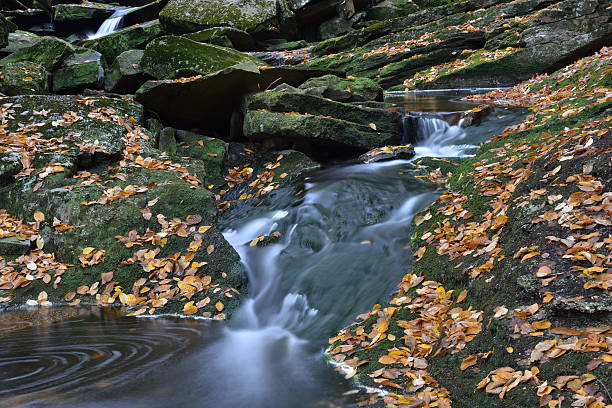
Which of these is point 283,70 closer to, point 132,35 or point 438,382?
point 438,382

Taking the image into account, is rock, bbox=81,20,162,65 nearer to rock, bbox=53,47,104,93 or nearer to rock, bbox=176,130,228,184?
rock, bbox=53,47,104,93

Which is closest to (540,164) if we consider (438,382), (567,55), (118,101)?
(438,382)

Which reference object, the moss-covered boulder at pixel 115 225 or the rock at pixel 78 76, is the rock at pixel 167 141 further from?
the rock at pixel 78 76

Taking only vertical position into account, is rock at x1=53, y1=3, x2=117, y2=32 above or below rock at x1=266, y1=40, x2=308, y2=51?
above

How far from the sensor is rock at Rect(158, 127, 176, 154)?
324 inches

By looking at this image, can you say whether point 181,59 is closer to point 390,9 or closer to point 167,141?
point 167,141

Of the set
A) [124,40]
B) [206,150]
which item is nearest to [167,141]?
[206,150]

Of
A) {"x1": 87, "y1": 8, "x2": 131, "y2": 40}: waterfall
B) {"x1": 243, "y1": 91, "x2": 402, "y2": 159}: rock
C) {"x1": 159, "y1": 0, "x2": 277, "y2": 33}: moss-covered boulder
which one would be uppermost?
{"x1": 87, "y1": 8, "x2": 131, "y2": 40}: waterfall

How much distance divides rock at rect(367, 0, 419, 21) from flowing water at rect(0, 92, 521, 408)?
17.3m

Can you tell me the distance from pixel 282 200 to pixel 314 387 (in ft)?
12.6

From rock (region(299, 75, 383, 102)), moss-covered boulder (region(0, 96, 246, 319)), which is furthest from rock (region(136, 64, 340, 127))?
moss-covered boulder (region(0, 96, 246, 319))

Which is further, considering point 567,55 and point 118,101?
point 567,55

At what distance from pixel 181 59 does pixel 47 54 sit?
440cm

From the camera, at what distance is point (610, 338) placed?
256 cm
